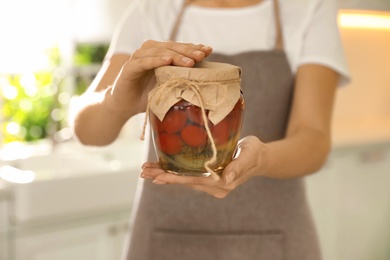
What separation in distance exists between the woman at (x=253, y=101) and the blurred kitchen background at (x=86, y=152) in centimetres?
10

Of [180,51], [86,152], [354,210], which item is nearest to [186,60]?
[180,51]

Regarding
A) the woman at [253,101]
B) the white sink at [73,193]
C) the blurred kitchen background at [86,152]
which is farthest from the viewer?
the white sink at [73,193]

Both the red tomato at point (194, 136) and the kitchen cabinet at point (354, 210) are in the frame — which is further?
the kitchen cabinet at point (354, 210)

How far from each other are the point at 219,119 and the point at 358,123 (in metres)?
1.32

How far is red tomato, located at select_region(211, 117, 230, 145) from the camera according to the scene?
1.05 feet

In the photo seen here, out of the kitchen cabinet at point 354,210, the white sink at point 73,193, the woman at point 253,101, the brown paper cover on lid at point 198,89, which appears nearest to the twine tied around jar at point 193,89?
the brown paper cover on lid at point 198,89

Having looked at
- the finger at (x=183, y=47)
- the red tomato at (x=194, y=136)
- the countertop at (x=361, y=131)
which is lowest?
the countertop at (x=361, y=131)

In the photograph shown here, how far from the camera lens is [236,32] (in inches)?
19.1

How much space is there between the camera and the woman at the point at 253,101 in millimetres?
471

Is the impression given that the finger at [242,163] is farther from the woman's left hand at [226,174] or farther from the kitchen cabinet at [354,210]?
the kitchen cabinet at [354,210]

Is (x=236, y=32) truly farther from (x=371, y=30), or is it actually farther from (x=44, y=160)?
(x=371, y=30)

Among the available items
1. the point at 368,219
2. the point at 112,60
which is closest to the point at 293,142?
the point at 112,60

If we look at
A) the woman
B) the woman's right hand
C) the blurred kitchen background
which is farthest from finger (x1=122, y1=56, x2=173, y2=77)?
the blurred kitchen background

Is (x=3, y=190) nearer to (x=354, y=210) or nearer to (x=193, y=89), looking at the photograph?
(x=354, y=210)
